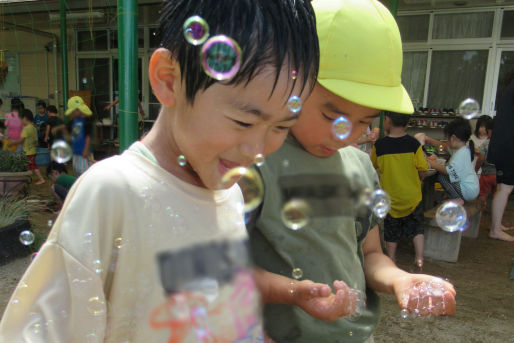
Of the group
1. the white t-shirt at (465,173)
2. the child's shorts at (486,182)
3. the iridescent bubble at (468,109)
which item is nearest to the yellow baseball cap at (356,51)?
the iridescent bubble at (468,109)

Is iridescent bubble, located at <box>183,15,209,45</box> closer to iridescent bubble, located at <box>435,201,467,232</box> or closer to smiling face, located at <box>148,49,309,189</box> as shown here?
smiling face, located at <box>148,49,309,189</box>

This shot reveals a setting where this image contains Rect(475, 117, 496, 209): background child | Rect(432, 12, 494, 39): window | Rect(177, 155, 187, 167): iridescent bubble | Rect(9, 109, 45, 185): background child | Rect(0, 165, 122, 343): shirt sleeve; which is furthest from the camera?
Rect(432, 12, 494, 39): window

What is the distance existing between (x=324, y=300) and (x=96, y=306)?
44 cm

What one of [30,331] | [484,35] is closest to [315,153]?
[30,331]

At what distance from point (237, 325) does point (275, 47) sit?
20.0 inches

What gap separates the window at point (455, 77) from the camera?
629 cm

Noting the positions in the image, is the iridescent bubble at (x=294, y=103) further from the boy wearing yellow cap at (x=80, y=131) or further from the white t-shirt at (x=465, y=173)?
the white t-shirt at (x=465, y=173)

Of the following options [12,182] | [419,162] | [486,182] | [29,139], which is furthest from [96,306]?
[486,182]

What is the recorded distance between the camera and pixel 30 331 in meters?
0.57

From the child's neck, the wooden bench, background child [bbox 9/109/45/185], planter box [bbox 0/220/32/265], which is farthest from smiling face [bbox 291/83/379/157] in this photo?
planter box [bbox 0/220/32/265]

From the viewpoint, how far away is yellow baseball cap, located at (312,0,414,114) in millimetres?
849

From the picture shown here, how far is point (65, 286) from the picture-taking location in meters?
0.58

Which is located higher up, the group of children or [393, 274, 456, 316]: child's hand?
the group of children

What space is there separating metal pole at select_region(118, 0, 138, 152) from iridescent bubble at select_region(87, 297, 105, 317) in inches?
47.2
